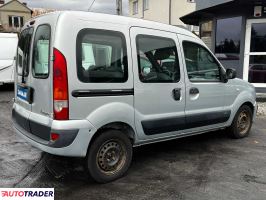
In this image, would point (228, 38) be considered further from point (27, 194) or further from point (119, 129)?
point (27, 194)

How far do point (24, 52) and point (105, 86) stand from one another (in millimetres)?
1353

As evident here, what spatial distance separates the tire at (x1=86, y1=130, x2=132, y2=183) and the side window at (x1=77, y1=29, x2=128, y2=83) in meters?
0.72

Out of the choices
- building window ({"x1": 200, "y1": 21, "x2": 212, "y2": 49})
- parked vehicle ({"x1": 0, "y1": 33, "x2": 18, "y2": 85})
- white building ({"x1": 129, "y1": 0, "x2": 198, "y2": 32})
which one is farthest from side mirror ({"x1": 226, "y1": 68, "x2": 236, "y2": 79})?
white building ({"x1": 129, "y1": 0, "x2": 198, "y2": 32})

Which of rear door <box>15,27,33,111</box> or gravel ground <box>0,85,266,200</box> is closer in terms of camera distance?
gravel ground <box>0,85,266,200</box>

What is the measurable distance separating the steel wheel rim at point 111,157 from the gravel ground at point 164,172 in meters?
0.19

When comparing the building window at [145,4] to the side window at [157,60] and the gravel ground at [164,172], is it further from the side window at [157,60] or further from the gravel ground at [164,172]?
the side window at [157,60]

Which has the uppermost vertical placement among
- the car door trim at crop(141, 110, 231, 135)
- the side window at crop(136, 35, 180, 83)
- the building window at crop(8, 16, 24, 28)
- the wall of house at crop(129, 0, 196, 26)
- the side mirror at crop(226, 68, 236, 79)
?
the building window at crop(8, 16, 24, 28)

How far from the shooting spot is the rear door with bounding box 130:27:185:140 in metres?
4.20

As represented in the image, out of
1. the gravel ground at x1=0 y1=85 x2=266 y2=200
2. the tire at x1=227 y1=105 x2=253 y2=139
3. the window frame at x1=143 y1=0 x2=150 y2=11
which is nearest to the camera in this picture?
the gravel ground at x1=0 y1=85 x2=266 y2=200

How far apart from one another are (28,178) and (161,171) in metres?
1.83

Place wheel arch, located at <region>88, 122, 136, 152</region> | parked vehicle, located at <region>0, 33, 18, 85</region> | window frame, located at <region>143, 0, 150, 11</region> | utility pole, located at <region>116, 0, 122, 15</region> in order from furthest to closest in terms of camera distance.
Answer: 1. window frame, located at <region>143, 0, 150, 11</region>
2. utility pole, located at <region>116, 0, 122, 15</region>
3. parked vehicle, located at <region>0, 33, 18, 85</region>
4. wheel arch, located at <region>88, 122, 136, 152</region>

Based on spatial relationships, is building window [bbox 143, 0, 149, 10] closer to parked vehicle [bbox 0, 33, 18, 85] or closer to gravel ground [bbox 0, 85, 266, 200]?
parked vehicle [bbox 0, 33, 18, 85]

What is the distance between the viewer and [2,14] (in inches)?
1799

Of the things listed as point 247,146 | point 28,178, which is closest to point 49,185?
point 28,178
